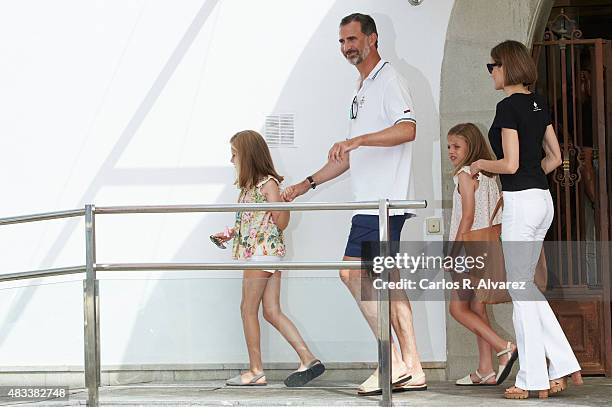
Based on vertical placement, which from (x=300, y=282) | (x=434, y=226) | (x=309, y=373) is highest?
(x=434, y=226)

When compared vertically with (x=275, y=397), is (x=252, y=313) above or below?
above

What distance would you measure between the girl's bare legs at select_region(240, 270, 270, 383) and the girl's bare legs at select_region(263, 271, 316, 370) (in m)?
0.03

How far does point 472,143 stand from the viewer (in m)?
7.03

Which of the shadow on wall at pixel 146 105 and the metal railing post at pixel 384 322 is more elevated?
the shadow on wall at pixel 146 105

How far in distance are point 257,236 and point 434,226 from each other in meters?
1.27

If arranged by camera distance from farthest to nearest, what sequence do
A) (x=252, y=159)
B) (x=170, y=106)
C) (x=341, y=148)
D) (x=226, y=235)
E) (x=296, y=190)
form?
(x=170, y=106)
(x=226, y=235)
(x=252, y=159)
(x=296, y=190)
(x=341, y=148)

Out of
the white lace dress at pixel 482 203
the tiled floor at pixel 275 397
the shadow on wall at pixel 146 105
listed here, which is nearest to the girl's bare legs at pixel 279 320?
the tiled floor at pixel 275 397

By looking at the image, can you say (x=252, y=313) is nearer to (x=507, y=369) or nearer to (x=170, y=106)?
(x=507, y=369)

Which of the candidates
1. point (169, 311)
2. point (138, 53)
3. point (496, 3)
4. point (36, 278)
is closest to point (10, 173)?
point (138, 53)

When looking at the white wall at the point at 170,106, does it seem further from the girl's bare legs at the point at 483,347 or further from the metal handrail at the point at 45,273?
the metal handrail at the point at 45,273

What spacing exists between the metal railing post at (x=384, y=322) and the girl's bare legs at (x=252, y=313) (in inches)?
22.3

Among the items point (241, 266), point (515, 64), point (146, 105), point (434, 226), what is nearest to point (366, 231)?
point (241, 266)

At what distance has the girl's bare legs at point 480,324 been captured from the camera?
634 cm

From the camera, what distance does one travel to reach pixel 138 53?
775cm
